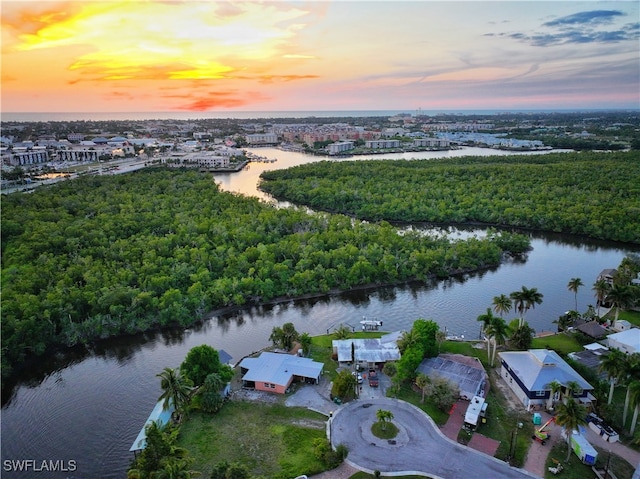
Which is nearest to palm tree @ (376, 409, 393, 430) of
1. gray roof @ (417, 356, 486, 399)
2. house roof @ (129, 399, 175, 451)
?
gray roof @ (417, 356, 486, 399)

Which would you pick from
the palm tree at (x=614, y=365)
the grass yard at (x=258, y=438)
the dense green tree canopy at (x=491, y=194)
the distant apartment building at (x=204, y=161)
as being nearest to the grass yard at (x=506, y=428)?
the palm tree at (x=614, y=365)

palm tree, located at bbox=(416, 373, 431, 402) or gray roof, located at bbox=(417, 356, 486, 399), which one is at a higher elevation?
palm tree, located at bbox=(416, 373, 431, 402)

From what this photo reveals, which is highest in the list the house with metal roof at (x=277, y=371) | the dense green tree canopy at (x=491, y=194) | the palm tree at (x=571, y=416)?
the dense green tree canopy at (x=491, y=194)

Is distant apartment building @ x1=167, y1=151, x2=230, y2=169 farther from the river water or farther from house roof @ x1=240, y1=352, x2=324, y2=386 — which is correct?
house roof @ x1=240, y1=352, x2=324, y2=386

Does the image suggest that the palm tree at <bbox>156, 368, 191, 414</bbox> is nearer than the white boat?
A: Yes

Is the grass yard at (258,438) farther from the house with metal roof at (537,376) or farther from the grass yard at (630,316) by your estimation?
the grass yard at (630,316)

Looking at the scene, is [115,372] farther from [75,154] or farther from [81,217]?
[75,154]

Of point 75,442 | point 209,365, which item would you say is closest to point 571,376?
point 209,365
